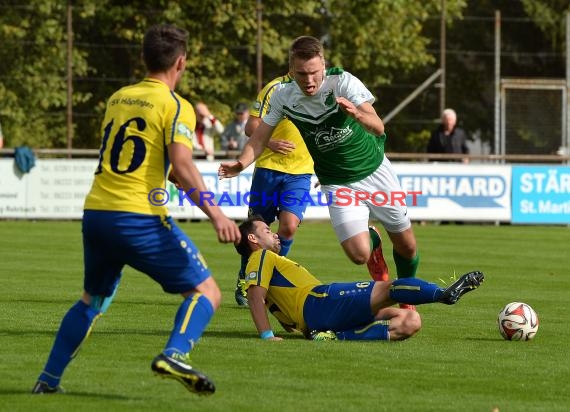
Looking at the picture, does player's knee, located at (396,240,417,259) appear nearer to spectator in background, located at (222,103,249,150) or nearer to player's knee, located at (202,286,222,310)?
player's knee, located at (202,286,222,310)

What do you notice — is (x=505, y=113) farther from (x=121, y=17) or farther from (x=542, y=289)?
(x=542, y=289)

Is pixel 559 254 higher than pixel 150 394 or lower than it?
lower

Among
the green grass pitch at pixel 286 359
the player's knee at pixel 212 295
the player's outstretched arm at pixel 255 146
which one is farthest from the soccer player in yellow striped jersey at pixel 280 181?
the player's knee at pixel 212 295

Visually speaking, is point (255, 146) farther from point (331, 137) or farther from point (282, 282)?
point (282, 282)

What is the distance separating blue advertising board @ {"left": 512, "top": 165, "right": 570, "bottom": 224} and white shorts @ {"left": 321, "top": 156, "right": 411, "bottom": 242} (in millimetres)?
15070

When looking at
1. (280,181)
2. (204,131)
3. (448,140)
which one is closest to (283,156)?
(280,181)

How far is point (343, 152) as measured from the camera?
35.1 ft

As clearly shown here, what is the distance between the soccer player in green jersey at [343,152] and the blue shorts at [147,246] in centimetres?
320

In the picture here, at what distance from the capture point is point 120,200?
6.98 meters

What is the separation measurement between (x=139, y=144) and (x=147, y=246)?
53 centimetres

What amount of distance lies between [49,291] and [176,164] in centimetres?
645

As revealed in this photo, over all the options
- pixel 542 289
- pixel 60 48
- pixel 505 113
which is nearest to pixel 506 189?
pixel 505 113

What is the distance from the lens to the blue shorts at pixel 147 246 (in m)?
6.95

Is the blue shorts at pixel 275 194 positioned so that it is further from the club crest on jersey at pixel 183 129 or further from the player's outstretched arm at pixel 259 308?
the club crest on jersey at pixel 183 129
